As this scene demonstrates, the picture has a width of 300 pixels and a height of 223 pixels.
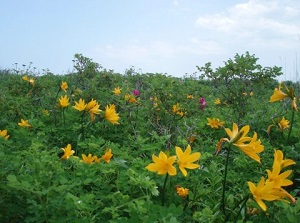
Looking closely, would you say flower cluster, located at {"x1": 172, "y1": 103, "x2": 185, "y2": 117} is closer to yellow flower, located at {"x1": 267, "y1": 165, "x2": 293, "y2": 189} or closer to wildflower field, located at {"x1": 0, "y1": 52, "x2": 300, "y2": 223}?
wildflower field, located at {"x1": 0, "y1": 52, "x2": 300, "y2": 223}

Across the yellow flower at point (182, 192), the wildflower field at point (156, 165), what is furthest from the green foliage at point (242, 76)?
the yellow flower at point (182, 192)

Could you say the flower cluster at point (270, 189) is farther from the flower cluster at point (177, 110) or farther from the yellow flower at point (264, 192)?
the flower cluster at point (177, 110)

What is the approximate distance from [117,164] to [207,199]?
516 mm

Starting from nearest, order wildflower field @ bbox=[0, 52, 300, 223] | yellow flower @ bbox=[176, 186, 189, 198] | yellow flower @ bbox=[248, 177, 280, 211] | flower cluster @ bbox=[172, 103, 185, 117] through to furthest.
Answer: yellow flower @ bbox=[248, 177, 280, 211] → wildflower field @ bbox=[0, 52, 300, 223] → yellow flower @ bbox=[176, 186, 189, 198] → flower cluster @ bbox=[172, 103, 185, 117]

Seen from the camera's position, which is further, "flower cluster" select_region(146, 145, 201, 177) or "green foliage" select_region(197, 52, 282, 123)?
"green foliage" select_region(197, 52, 282, 123)

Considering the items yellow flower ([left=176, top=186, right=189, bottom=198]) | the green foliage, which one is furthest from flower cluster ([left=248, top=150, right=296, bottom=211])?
the green foliage

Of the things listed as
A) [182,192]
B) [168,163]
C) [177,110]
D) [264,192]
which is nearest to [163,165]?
[168,163]

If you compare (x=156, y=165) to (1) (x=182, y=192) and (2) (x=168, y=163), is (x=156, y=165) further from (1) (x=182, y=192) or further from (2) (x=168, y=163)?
(1) (x=182, y=192)

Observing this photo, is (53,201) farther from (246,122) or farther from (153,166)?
(246,122)

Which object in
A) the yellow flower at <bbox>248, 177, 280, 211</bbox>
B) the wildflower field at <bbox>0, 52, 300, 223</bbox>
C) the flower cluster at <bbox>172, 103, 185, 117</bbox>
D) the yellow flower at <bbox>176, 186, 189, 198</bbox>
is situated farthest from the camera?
the flower cluster at <bbox>172, 103, 185, 117</bbox>

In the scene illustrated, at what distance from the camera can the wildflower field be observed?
172 centimetres

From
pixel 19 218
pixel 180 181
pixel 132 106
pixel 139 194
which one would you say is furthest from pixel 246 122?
pixel 19 218

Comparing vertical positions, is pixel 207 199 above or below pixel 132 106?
below

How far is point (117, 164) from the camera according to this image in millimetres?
2193
